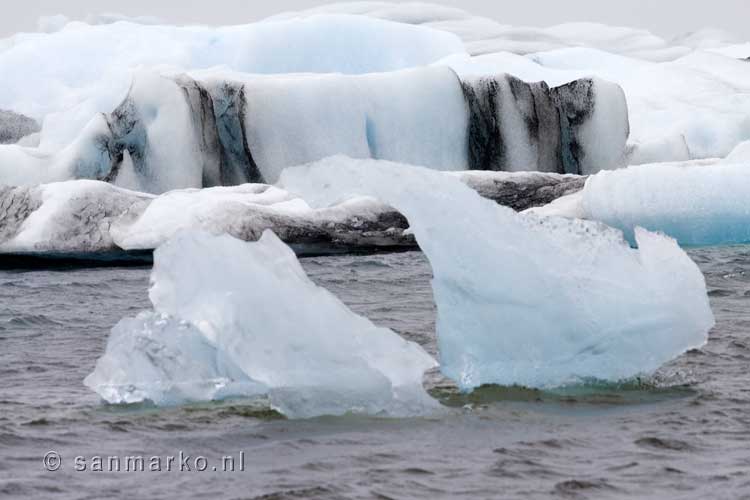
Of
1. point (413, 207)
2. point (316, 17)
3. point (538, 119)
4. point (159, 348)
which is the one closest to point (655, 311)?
point (413, 207)

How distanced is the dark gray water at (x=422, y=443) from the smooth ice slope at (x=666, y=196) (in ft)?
18.3

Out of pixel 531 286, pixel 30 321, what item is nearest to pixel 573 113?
pixel 30 321

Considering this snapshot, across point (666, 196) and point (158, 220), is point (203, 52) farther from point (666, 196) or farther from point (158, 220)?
point (666, 196)

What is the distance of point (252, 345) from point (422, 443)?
822 millimetres

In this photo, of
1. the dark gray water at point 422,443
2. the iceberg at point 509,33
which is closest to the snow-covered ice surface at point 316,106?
the iceberg at point 509,33

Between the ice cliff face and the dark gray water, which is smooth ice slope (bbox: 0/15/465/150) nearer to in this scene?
the ice cliff face

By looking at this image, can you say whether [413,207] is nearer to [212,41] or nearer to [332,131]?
[332,131]

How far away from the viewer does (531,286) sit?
213 inches

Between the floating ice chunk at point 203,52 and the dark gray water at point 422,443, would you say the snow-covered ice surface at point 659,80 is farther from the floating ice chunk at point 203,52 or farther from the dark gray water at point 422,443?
the dark gray water at point 422,443

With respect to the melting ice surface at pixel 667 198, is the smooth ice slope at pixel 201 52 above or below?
above

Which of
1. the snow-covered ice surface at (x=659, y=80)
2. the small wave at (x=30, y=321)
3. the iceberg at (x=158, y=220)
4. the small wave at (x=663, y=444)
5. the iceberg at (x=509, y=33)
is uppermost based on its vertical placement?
the iceberg at (x=509, y=33)

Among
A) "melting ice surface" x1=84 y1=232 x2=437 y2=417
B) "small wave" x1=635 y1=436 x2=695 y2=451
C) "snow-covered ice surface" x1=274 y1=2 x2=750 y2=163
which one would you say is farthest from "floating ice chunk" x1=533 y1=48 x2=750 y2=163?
"small wave" x1=635 y1=436 x2=695 y2=451

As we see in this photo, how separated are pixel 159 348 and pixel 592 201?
748 centimetres

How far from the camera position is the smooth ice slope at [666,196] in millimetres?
12086
